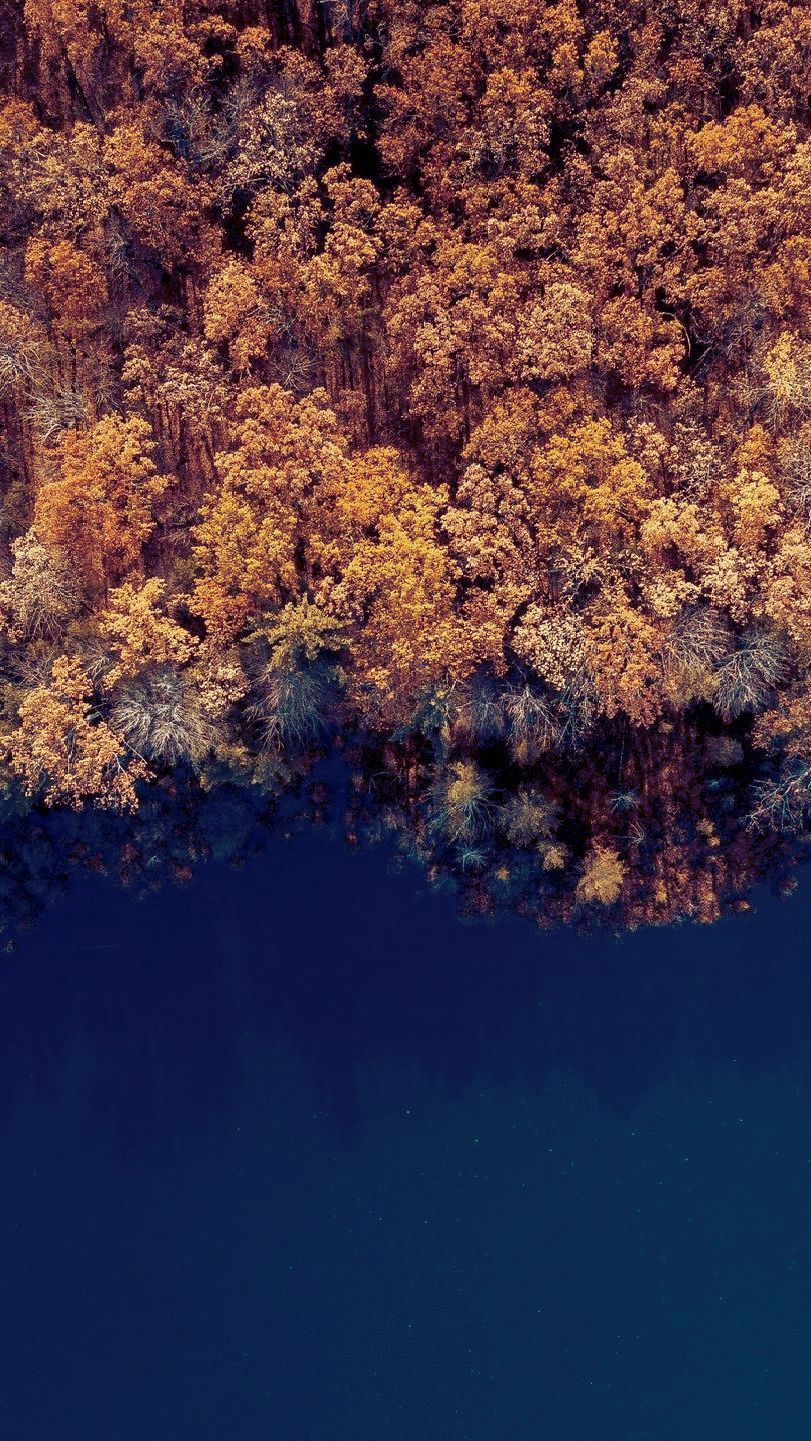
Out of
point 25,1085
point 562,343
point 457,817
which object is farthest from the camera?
point 25,1085

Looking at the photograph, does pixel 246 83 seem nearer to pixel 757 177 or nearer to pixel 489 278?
pixel 489 278

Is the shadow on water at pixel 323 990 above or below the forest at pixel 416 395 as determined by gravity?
below

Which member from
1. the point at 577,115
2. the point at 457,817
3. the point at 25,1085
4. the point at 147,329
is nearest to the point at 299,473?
the point at 147,329

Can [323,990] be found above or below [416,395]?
below
